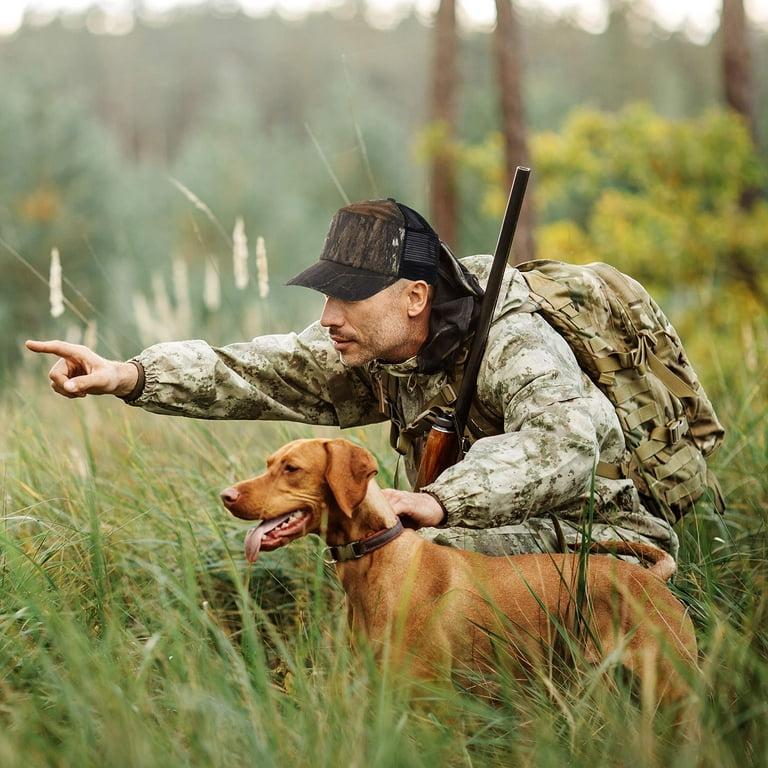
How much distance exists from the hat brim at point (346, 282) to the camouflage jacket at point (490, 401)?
34 centimetres

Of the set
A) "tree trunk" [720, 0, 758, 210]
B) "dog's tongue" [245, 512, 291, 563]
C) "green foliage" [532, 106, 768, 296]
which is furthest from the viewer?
"tree trunk" [720, 0, 758, 210]

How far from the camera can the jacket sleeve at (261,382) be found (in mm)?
3496

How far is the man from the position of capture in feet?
9.99

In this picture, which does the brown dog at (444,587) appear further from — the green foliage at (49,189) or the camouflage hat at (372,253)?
the green foliage at (49,189)

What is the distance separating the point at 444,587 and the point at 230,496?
72 centimetres

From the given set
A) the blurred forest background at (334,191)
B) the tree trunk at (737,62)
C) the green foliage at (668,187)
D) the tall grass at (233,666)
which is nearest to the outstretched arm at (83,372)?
the tall grass at (233,666)

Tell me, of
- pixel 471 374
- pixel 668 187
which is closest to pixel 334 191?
pixel 668 187

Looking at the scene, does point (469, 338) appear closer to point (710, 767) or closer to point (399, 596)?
point (399, 596)

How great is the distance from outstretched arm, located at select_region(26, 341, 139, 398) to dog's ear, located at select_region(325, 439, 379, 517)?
922mm

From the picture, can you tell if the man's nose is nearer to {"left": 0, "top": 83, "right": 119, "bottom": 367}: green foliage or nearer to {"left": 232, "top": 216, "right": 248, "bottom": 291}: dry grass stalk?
{"left": 232, "top": 216, "right": 248, "bottom": 291}: dry grass stalk

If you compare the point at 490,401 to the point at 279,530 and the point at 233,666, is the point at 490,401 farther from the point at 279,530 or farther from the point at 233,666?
the point at 233,666

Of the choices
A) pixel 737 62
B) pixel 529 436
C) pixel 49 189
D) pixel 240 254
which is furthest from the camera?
pixel 49 189

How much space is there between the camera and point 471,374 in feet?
11.0

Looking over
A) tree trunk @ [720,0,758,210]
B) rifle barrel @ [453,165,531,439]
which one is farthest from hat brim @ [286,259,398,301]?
tree trunk @ [720,0,758,210]
